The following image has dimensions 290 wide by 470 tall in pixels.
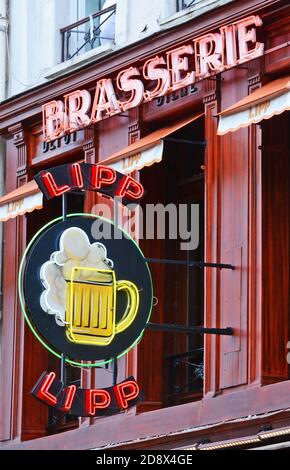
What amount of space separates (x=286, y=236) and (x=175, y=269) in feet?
9.16

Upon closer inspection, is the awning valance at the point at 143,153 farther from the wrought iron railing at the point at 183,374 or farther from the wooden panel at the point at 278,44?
the wrought iron railing at the point at 183,374

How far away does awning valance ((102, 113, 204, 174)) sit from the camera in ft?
79.3

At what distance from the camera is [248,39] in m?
23.2

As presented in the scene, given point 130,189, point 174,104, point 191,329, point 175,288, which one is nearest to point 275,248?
point 191,329

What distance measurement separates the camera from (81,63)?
2712 cm

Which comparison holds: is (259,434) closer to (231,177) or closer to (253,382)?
(253,382)

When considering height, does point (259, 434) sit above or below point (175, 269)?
below

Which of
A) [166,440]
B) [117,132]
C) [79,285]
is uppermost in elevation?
[117,132]

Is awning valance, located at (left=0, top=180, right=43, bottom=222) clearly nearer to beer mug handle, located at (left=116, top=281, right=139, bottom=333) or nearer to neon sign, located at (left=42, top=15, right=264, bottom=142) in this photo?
neon sign, located at (left=42, top=15, right=264, bottom=142)

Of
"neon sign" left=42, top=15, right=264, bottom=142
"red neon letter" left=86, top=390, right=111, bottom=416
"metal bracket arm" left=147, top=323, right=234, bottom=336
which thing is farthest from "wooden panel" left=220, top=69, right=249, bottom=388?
"red neon letter" left=86, top=390, right=111, bottom=416

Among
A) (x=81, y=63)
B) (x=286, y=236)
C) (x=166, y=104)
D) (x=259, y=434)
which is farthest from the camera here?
(x=81, y=63)

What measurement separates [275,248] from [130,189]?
1941mm

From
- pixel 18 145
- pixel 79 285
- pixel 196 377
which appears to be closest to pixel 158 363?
pixel 196 377

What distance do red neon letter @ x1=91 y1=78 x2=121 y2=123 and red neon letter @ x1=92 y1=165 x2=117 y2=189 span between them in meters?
1.99
